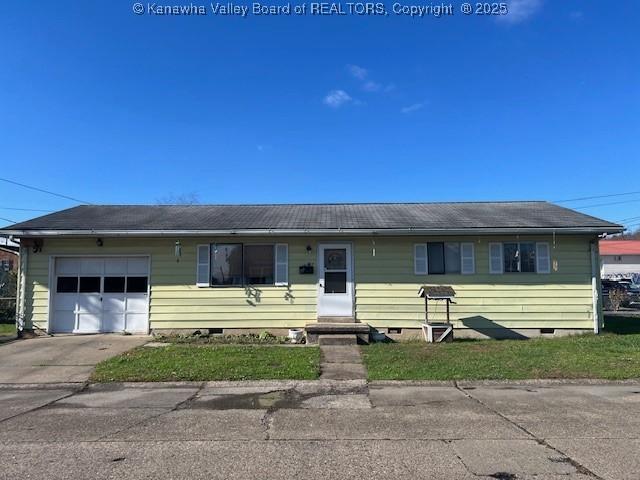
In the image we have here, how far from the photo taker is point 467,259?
43.2 feet

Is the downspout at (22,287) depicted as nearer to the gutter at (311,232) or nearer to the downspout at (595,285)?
the gutter at (311,232)

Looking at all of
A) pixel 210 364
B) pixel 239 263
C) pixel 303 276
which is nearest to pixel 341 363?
pixel 210 364

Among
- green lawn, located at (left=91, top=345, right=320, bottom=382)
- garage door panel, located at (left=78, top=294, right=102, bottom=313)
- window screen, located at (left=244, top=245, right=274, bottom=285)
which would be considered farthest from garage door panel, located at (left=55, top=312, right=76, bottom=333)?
window screen, located at (left=244, top=245, right=274, bottom=285)

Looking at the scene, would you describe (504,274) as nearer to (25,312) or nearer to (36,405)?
(36,405)

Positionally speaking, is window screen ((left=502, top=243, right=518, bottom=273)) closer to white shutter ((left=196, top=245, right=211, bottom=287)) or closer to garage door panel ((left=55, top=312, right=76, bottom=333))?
white shutter ((left=196, top=245, right=211, bottom=287))

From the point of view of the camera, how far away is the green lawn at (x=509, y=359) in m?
8.45

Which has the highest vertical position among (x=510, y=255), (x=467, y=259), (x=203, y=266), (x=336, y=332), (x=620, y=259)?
(x=620, y=259)

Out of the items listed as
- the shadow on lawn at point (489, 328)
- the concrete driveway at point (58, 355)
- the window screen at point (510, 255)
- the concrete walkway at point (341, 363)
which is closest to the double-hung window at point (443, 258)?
the window screen at point (510, 255)

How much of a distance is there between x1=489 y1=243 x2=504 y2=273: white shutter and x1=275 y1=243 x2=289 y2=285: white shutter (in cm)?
542

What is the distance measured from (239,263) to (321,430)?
26.7ft

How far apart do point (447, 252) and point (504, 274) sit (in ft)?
5.22

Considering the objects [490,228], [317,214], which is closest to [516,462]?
[490,228]

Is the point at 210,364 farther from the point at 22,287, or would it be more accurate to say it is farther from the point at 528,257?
the point at 528,257

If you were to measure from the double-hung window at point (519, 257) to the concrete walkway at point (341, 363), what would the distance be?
15.1 feet
